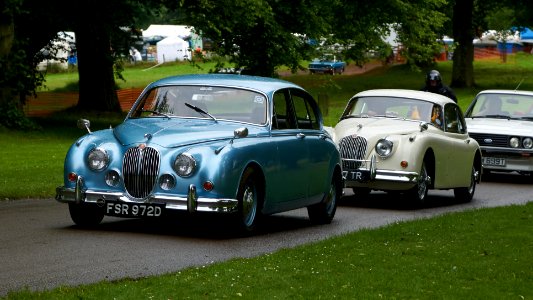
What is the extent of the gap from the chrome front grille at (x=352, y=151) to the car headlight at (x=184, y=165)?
18.8 ft

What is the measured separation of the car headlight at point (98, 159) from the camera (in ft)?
43.0

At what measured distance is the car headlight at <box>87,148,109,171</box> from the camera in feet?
43.0

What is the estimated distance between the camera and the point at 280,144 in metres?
14.1

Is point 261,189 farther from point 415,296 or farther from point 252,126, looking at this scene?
point 415,296

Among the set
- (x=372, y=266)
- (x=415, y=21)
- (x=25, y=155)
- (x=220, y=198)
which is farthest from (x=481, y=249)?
(x=415, y=21)

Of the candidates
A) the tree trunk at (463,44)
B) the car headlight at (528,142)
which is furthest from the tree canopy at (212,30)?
the tree trunk at (463,44)

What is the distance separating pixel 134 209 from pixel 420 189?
22.1ft

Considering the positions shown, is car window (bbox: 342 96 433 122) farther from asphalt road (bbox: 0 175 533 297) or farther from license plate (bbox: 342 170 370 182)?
asphalt road (bbox: 0 175 533 297)

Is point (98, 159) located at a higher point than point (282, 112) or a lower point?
lower

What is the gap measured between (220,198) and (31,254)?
7.07 feet

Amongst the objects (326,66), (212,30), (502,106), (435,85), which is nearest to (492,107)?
(502,106)

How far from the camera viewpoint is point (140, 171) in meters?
12.9

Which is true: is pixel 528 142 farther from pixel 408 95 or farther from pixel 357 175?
pixel 357 175

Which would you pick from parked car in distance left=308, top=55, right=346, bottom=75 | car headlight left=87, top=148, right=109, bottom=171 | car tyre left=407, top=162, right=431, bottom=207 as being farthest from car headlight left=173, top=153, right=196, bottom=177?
parked car in distance left=308, top=55, right=346, bottom=75
